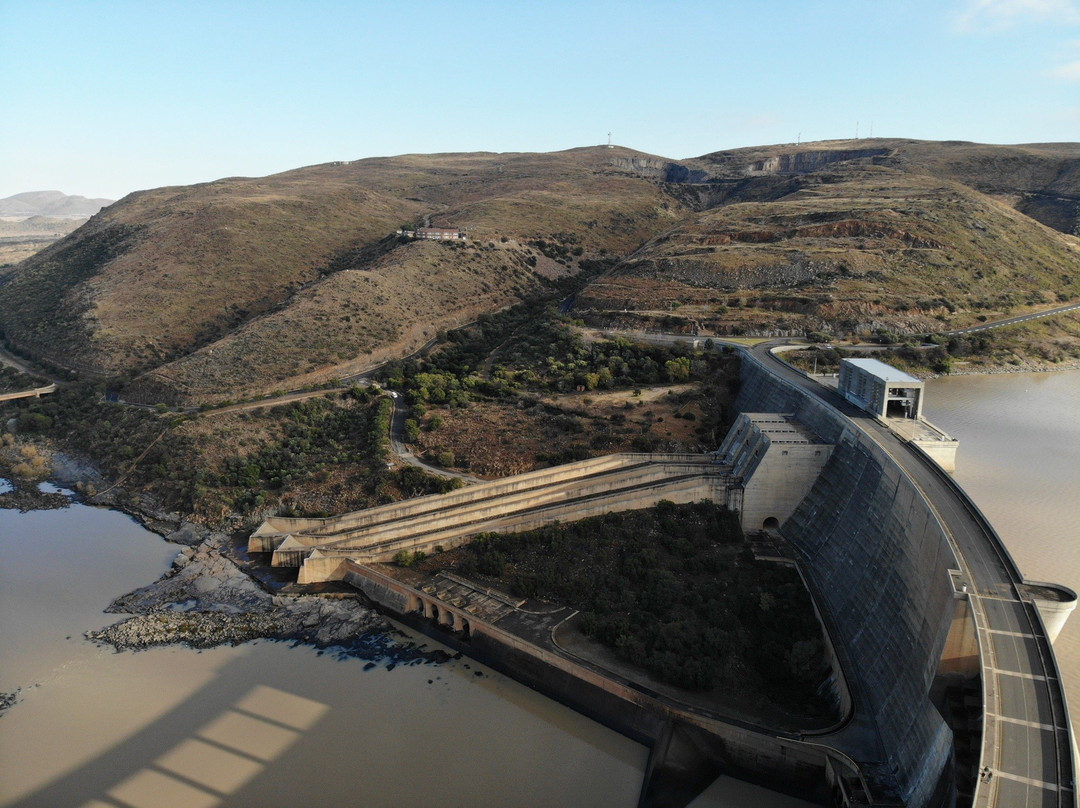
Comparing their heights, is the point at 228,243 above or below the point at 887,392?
above

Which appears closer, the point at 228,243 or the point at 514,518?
the point at 514,518

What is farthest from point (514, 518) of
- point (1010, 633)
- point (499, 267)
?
point (499, 267)

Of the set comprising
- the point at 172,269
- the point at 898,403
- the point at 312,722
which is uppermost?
the point at 172,269

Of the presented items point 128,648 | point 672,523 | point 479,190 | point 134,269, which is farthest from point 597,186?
point 128,648

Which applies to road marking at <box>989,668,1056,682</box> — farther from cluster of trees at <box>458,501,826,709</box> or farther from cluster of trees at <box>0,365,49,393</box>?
cluster of trees at <box>0,365,49,393</box>

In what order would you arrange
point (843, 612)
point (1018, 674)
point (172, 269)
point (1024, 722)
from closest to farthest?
point (1024, 722) → point (1018, 674) → point (843, 612) → point (172, 269)

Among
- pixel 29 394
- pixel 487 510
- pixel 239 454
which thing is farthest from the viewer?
pixel 29 394

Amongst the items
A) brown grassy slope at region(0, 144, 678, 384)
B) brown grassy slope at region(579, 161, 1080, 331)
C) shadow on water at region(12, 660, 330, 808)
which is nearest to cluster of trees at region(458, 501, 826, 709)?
shadow on water at region(12, 660, 330, 808)

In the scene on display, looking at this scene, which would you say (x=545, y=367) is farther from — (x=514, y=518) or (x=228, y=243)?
(x=228, y=243)
